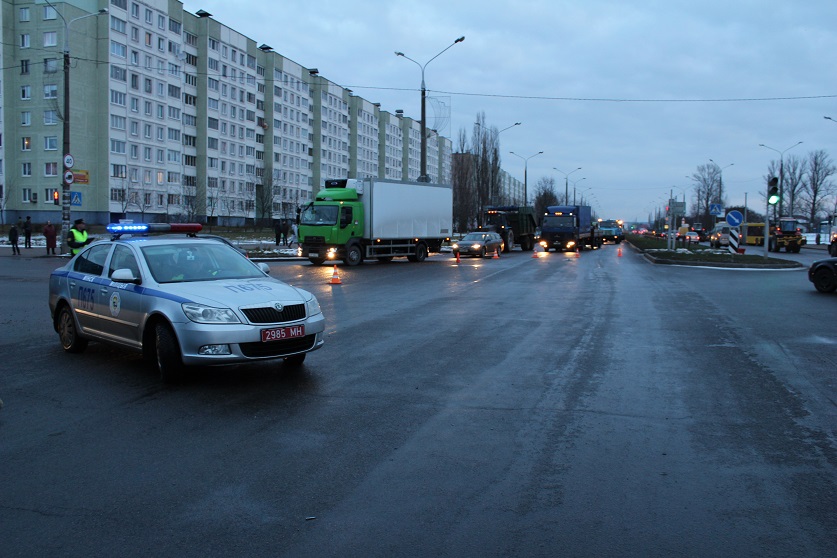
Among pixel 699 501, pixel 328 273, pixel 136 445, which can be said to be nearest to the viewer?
pixel 699 501

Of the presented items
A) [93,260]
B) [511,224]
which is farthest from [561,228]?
[93,260]

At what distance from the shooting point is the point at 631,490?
443 cm

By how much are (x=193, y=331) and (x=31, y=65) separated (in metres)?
68.8

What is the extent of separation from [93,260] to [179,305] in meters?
2.47

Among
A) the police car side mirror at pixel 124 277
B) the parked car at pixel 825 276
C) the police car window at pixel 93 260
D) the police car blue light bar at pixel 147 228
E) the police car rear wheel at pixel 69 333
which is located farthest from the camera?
the parked car at pixel 825 276

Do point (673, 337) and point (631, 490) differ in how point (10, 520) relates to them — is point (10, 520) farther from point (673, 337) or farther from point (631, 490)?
point (673, 337)

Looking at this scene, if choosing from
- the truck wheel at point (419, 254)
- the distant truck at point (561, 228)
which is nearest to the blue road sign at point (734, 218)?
the truck wheel at point (419, 254)

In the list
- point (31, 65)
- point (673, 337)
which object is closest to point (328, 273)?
point (673, 337)

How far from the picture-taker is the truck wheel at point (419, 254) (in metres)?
32.3

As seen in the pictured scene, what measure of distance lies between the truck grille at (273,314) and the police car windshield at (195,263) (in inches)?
44.7

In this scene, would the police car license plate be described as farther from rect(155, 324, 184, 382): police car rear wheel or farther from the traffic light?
the traffic light

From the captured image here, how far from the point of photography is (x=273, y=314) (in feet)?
23.9

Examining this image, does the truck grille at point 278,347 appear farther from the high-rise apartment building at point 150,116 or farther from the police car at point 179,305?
the high-rise apartment building at point 150,116

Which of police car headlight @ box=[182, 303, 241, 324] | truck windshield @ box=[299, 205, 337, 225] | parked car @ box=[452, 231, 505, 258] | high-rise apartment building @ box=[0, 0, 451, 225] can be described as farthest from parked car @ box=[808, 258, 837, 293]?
high-rise apartment building @ box=[0, 0, 451, 225]
